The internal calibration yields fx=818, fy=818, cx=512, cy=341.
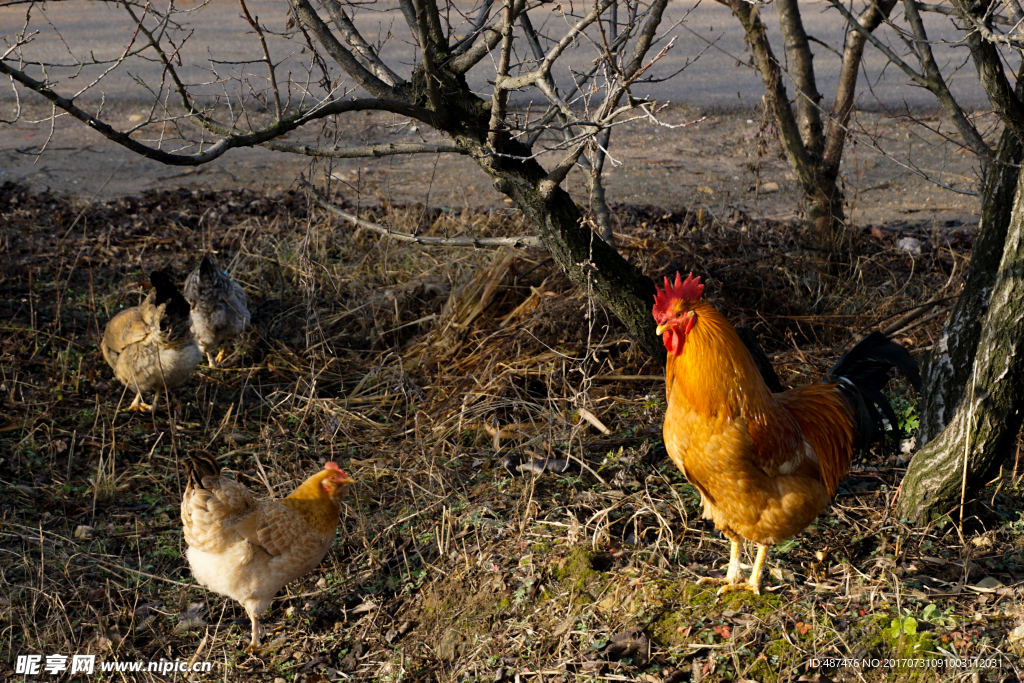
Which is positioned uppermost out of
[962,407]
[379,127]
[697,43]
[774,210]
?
[697,43]

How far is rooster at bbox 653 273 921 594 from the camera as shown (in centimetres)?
315

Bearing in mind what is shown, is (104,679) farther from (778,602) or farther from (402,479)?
(778,602)

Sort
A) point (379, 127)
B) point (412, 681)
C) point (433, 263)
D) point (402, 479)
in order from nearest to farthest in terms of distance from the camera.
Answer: point (412, 681) < point (402, 479) < point (433, 263) < point (379, 127)

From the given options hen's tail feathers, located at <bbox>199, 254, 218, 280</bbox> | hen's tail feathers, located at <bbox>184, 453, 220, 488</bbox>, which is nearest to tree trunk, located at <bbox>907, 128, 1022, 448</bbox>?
hen's tail feathers, located at <bbox>184, 453, 220, 488</bbox>

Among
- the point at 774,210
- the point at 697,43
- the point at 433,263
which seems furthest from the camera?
the point at 697,43

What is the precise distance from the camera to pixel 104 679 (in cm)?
352

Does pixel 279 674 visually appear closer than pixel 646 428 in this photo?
Yes

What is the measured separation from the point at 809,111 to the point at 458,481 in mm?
3869

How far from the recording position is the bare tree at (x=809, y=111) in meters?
5.70

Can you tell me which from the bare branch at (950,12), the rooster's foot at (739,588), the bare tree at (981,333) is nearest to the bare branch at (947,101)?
the bare tree at (981,333)

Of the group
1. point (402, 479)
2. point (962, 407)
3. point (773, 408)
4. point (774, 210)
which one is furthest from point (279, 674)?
point (774, 210)

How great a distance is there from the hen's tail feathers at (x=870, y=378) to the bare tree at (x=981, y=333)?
0.21 meters

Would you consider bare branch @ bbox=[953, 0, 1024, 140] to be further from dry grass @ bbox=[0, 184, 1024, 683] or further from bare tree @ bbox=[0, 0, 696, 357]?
dry grass @ bbox=[0, 184, 1024, 683]

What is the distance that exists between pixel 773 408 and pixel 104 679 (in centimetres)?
306
